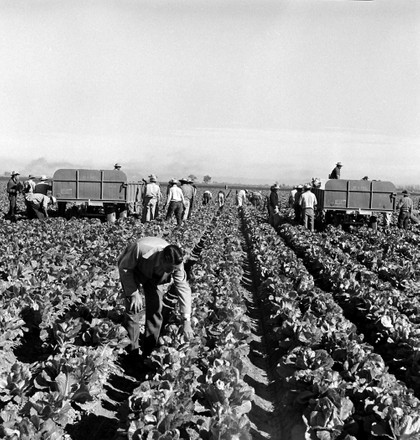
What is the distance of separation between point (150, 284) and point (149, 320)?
0.46m

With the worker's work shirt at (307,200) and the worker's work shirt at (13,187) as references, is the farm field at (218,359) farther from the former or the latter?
the worker's work shirt at (13,187)

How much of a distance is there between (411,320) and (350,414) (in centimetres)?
350

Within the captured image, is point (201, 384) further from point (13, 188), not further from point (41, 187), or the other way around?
point (13, 188)

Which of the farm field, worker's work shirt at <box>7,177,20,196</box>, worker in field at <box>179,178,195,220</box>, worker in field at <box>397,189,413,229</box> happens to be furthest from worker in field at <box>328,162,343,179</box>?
worker's work shirt at <box>7,177,20,196</box>

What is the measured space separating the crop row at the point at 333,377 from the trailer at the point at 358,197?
1014 centimetres

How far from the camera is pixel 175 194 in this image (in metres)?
16.9

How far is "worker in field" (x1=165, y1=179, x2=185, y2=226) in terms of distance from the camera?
55.4 feet

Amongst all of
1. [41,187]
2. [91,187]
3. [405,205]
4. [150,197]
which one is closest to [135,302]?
[150,197]

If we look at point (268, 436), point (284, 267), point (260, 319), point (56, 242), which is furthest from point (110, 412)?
point (56, 242)

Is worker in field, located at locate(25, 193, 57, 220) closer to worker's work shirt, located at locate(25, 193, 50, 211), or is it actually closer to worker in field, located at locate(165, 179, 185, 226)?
worker's work shirt, located at locate(25, 193, 50, 211)

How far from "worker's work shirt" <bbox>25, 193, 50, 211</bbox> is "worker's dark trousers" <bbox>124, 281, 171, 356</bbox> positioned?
41.0ft

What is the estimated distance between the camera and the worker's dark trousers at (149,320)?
612cm

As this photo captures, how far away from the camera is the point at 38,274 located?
9.08m

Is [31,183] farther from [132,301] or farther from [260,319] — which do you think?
[132,301]
